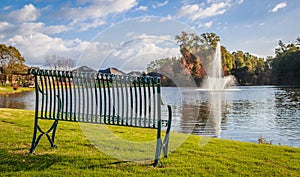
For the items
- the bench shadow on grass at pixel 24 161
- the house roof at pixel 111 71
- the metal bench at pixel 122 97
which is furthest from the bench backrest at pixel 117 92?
the bench shadow on grass at pixel 24 161

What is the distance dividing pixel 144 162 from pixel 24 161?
6.47 ft

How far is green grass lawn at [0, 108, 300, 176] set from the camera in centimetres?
431

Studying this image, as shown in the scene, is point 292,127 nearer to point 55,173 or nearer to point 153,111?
point 153,111

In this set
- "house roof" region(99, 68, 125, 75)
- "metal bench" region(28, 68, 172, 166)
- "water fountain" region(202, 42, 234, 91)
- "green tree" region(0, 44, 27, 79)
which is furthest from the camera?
"green tree" region(0, 44, 27, 79)

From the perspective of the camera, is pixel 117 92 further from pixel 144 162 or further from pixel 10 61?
pixel 10 61

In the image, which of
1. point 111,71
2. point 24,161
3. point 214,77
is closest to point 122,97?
→ point 111,71

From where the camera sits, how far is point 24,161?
471 cm

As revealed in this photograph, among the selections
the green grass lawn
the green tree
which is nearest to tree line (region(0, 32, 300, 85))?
the green tree

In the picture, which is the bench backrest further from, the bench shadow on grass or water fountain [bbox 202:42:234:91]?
water fountain [bbox 202:42:234:91]

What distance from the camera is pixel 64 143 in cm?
594

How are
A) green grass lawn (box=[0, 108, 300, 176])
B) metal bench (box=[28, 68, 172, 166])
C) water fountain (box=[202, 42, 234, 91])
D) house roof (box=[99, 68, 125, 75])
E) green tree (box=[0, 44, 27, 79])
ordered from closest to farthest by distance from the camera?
green grass lawn (box=[0, 108, 300, 176]), metal bench (box=[28, 68, 172, 166]), house roof (box=[99, 68, 125, 75]), water fountain (box=[202, 42, 234, 91]), green tree (box=[0, 44, 27, 79])

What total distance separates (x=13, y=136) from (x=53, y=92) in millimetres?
1841

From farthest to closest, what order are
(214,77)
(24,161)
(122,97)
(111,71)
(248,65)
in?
(248,65) < (214,77) < (111,71) < (122,97) < (24,161)

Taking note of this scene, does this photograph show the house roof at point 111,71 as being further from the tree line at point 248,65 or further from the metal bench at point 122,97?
the tree line at point 248,65
